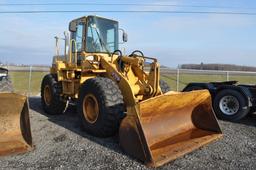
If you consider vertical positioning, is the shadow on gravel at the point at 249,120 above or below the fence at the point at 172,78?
below

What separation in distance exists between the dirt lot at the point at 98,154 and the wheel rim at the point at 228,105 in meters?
1.30

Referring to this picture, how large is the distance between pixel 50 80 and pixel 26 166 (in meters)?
4.70

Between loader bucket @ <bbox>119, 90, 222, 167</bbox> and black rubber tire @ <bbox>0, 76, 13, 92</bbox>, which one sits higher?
black rubber tire @ <bbox>0, 76, 13, 92</bbox>

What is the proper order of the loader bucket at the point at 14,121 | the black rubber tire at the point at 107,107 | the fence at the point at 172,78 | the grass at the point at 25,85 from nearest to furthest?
the loader bucket at the point at 14,121 → the black rubber tire at the point at 107,107 → the fence at the point at 172,78 → the grass at the point at 25,85

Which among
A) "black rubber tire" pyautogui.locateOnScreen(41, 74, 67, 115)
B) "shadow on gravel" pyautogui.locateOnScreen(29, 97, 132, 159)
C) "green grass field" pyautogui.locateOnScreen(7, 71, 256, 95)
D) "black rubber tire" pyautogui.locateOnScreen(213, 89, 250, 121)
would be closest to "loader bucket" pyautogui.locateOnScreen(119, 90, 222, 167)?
"shadow on gravel" pyautogui.locateOnScreen(29, 97, 132, 159)

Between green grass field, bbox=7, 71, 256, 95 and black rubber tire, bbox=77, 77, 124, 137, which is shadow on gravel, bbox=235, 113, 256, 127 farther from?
green grass field, bbox=7, 71, 256, 95

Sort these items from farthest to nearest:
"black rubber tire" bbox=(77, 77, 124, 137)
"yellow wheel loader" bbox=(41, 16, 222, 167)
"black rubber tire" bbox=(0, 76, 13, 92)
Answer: "black rubber tire" bbox=(0, 76, 13, 92) < "black rubber tire" bbox=(77, 77, 124, 137) < "yellow wheel loader" bbox=(41, 16, 222, 167)

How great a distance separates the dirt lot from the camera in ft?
17.3

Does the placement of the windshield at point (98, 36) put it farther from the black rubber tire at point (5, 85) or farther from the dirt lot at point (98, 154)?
the black rubber tire at point (5, 85)

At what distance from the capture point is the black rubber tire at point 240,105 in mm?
8773

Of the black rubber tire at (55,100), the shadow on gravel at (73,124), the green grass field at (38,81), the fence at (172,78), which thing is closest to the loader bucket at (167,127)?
the shadow on gravel at (73,124)

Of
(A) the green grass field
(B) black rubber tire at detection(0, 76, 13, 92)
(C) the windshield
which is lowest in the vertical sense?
(A) the green grass field

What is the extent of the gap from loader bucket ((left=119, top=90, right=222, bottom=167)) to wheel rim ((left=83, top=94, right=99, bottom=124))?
1.33m

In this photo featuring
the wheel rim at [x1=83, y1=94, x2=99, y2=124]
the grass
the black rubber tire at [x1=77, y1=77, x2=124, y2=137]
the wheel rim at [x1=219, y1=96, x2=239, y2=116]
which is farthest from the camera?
the grass
